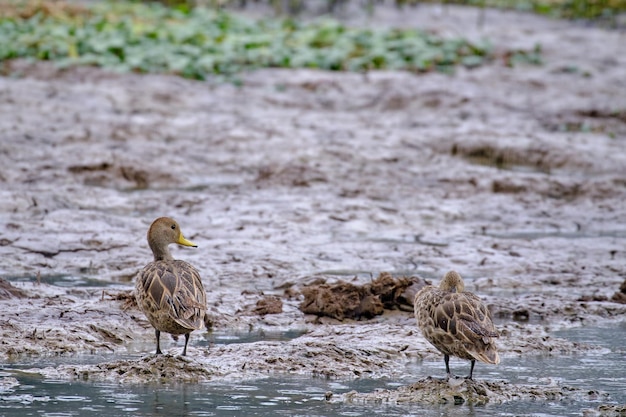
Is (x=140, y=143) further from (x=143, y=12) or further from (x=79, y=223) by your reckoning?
(x=143, y=12)

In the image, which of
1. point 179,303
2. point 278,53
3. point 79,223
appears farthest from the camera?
point 278,53

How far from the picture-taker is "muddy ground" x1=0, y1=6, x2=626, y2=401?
27.8 feet

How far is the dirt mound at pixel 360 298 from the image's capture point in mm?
9211

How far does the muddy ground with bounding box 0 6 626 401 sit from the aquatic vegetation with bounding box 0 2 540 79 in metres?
0.73

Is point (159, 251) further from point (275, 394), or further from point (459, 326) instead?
point (459, 326)

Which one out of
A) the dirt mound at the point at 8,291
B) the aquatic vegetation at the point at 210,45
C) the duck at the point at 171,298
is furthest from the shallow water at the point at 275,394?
the aquatic vegetation at the point at 210,45

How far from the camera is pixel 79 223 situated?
12.2m

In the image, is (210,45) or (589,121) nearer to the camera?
(589,121)

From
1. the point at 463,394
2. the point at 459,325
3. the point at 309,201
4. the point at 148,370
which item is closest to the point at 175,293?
the point at 148,370

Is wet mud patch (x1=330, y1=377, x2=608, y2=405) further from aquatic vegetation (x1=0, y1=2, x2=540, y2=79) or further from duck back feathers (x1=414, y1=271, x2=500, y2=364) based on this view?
aquatic vegetation (x1=0, y1=2, x2=540, y2=79)

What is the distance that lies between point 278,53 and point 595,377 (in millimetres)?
15972

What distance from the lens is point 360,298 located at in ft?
30.6

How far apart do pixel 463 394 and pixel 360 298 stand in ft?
8.28

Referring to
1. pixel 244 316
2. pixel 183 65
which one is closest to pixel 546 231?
pixel 244 316
